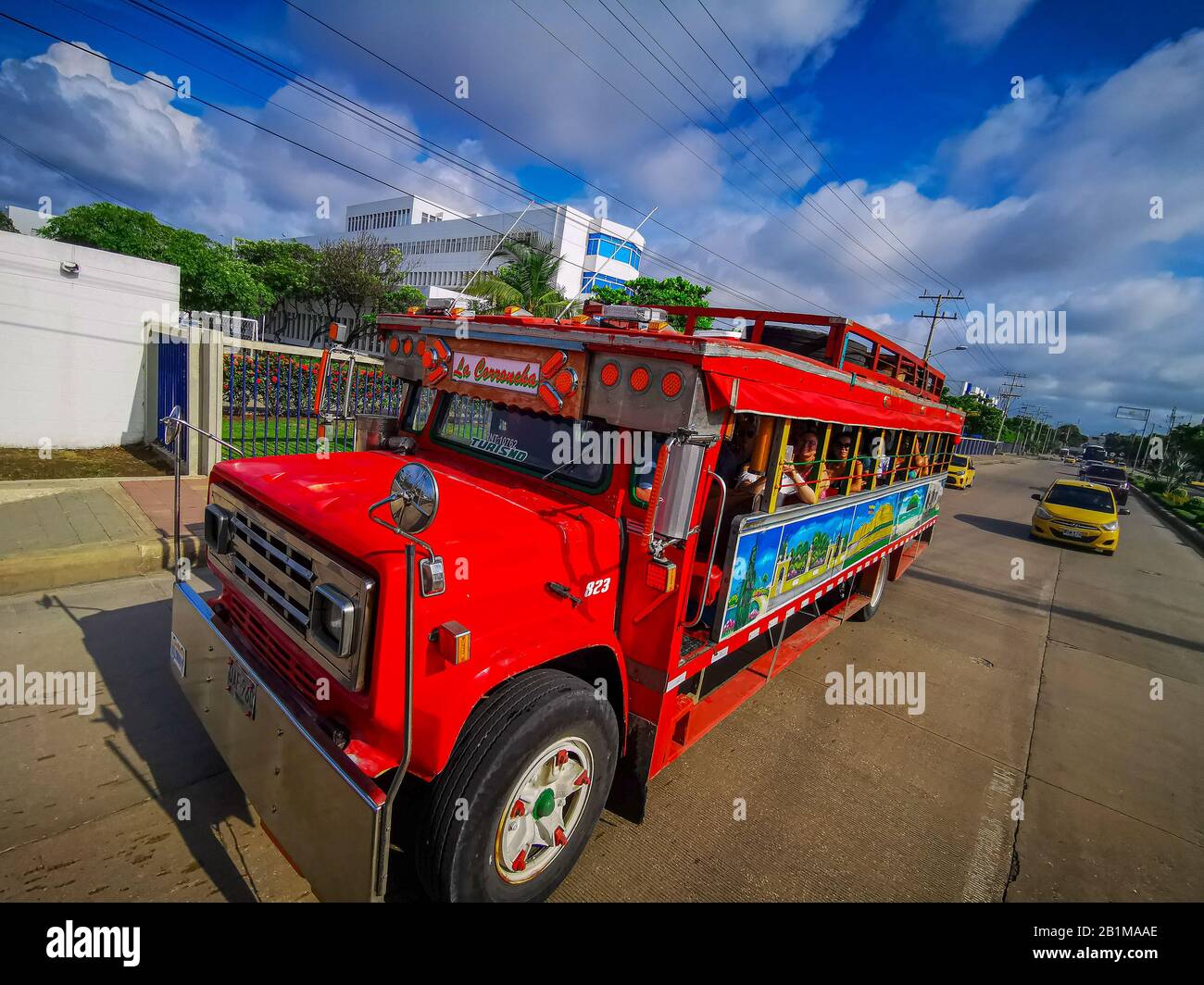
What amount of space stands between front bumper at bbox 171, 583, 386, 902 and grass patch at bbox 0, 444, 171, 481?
24.2ft

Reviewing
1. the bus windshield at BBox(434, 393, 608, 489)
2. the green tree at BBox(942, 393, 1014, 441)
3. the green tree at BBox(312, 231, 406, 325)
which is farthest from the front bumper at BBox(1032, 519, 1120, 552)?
the green tree at BBox(942, 393, 1014, 441)

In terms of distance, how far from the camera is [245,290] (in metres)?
27.4

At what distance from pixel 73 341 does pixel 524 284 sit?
384 inches

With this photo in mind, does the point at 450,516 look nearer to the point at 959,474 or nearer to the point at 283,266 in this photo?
the point at 959,474

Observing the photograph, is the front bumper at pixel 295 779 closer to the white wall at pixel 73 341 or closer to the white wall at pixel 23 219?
the white wall at pixel 73 341

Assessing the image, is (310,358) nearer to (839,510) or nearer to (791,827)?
(839,510)

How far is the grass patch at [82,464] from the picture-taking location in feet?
26.5


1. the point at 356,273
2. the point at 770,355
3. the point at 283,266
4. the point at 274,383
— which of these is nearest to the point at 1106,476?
the point at 770,355

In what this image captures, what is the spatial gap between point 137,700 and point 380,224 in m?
75.2

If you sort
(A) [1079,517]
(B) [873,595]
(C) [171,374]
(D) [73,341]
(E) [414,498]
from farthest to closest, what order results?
(A) [1079,517], (C) [171,374], (D) [73,341], (B) [873,595], (E) [414,498]

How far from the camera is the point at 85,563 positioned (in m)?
5.41

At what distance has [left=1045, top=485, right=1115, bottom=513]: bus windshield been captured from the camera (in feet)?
45.8

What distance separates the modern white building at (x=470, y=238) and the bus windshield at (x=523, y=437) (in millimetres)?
38491

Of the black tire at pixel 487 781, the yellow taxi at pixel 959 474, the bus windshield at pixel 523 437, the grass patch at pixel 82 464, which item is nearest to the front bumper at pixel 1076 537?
the yellow taxi at pixel 959 474
